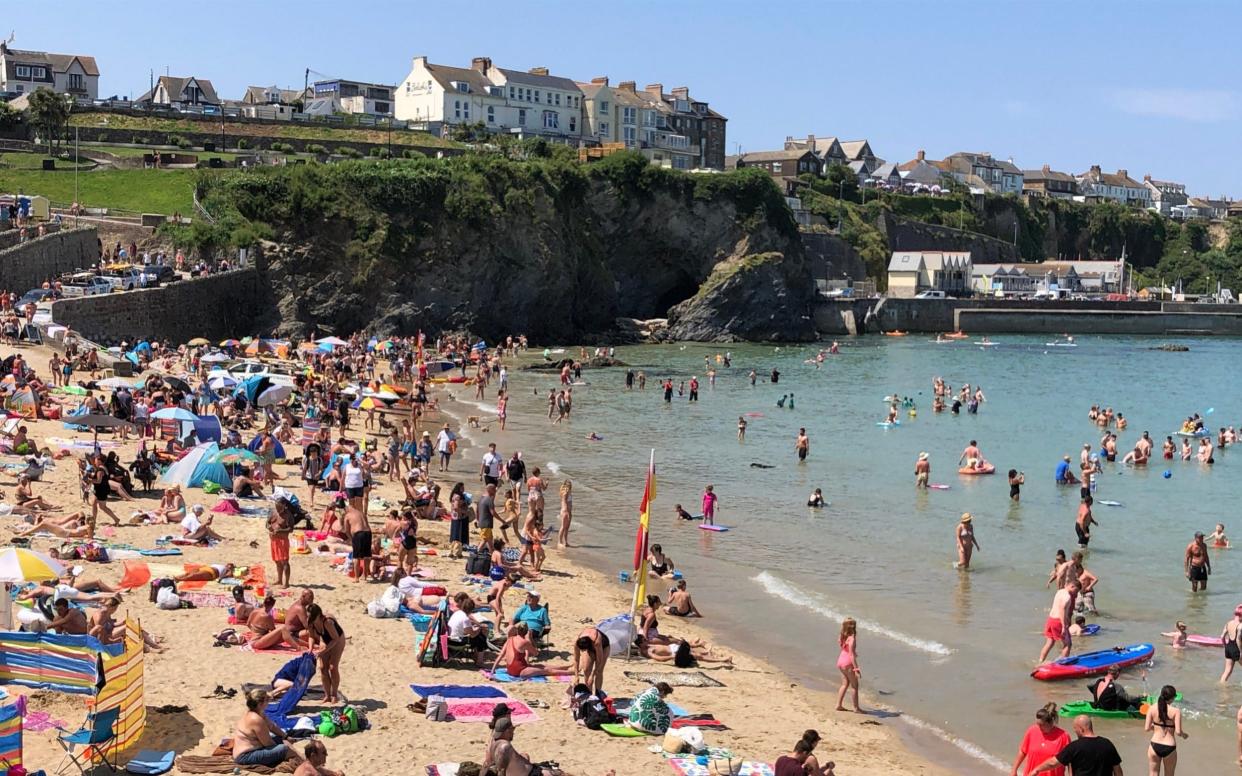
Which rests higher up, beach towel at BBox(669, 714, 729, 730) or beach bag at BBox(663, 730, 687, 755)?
beach bag at BBox(663, 730, 687, 755)

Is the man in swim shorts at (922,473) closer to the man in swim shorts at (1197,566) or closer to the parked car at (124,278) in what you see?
the man in swim shorts at (1197,566)

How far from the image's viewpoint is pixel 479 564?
55.3 feet

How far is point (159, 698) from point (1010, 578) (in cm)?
1311

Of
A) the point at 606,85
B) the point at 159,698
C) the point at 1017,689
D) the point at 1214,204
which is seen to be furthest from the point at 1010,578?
the point at 1214,204

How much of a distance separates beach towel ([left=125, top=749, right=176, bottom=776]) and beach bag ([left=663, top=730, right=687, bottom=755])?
413cm

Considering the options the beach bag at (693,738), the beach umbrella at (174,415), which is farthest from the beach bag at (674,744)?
the beach umbrella at (174,415)

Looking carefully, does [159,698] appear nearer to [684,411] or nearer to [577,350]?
[684,411]

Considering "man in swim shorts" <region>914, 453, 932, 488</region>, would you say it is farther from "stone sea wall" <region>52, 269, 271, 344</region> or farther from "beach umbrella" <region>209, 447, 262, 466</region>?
"stone sea wall" <region>52, 269, 271, 344</region>

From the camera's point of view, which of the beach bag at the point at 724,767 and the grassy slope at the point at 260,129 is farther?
the grassy slope at the point at 260,129

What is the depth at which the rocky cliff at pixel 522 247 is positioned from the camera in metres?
56.0

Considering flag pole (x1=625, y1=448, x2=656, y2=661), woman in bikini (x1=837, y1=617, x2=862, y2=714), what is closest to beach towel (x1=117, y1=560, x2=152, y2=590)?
flag pole (x1=625, y1=448, x2=656, y2=661)

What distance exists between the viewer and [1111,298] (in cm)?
10288

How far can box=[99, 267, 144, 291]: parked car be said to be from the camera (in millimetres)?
41969

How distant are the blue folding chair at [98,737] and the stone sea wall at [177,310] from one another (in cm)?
3069
